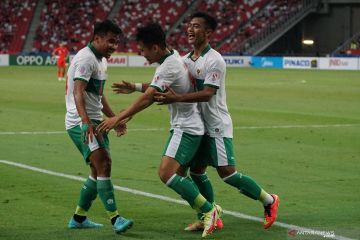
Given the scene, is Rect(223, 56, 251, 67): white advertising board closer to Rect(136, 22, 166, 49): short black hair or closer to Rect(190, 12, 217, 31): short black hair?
Rect(190, 12, 217, 31): short black hair

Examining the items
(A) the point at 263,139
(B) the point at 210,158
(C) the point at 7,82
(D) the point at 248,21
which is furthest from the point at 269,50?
(B) the point at 210,158

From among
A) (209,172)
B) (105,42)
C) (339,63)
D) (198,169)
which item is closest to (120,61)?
(339,63)

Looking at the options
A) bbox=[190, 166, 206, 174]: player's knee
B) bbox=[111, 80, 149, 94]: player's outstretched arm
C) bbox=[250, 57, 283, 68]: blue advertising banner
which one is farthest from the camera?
bbox=[250, 57, 283, 68]: blue advertising banner

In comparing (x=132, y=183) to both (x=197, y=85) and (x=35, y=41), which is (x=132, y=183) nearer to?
(x=197, y=85)

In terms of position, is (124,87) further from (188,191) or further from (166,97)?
(188,191)

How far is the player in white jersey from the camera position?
9.05 meters

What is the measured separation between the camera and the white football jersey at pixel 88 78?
9.05m

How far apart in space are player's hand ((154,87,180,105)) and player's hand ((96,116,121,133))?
0.45 meters

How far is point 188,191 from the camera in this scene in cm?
891

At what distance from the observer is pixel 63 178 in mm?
12812

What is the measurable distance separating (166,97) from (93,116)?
40.7 inches

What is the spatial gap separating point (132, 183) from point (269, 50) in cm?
5934

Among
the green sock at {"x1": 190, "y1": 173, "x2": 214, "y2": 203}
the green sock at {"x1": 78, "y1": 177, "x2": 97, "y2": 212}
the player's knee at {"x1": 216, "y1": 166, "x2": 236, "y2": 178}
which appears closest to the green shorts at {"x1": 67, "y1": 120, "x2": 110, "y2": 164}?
the green sock at {"x1": 78, "y1": 177, "x2": 97, "y2": 212}

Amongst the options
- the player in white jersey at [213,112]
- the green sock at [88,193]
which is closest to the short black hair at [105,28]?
the player in white jersey at [213,112]
